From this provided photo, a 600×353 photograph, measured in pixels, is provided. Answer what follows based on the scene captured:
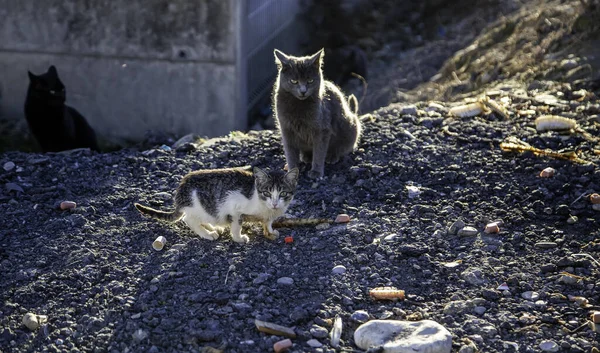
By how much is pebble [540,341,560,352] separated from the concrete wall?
652 centimetres

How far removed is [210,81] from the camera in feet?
32.7

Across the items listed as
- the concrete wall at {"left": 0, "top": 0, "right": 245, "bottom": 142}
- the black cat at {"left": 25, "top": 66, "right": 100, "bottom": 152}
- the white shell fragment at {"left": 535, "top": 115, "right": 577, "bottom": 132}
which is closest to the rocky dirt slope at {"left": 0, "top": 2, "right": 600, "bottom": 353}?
the white shell fragment at {"left": 535, "top": 115, "right": 577, "bottom": 132}

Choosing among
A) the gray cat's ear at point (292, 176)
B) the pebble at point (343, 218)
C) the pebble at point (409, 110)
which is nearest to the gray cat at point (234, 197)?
the gray cat's ear at point (292, 176)

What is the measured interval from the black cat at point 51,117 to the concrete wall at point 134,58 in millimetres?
1076

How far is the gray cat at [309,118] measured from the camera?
6.46m

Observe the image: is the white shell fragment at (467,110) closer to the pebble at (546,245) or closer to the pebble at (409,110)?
the pebble at (409,110)

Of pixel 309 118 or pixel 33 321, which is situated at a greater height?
pixel 309 118

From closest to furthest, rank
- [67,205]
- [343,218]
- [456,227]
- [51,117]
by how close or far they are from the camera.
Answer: [456,227]
[343,218]
[67,205]
[51,117]

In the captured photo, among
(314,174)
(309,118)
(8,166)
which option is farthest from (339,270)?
(8,166)

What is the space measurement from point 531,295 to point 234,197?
6.47 ft

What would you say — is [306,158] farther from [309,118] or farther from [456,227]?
[456,227]

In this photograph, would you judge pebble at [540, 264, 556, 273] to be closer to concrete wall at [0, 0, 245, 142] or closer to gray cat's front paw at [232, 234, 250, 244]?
gray cat's front paw at [232, 234, 250, 244]

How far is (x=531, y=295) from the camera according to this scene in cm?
457

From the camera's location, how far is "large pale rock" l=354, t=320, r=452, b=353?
3.98 metres
